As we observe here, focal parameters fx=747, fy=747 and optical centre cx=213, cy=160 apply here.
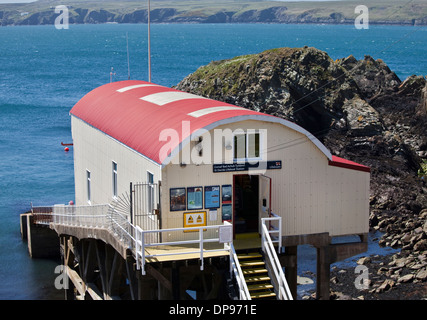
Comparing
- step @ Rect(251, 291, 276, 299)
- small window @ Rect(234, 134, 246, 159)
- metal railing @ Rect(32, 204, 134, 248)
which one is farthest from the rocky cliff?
step @ Rect(251, 291, 276, 299)

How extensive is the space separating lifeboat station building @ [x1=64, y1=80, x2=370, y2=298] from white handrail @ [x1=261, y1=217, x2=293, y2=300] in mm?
766

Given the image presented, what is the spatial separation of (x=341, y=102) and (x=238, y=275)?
38.6 m

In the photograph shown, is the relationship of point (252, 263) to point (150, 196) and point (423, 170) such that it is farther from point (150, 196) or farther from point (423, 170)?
point (423, 170)

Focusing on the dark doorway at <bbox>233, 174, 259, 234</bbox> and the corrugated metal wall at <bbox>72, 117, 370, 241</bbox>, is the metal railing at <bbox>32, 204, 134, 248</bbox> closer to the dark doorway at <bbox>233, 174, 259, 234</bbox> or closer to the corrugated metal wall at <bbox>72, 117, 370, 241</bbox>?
the corrugated metal wall at <bbox>72, 117, 370, 241</bbox>

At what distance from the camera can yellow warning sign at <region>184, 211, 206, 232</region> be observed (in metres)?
23.4

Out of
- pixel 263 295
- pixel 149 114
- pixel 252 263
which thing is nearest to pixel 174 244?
pixel 252 263

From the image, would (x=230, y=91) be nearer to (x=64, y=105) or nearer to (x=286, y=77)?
(x=286, y=77)

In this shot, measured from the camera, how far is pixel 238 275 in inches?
860

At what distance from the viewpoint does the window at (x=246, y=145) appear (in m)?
23.7

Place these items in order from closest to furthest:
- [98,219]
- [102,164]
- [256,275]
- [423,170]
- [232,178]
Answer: [256,275]
[232,178]
[98,219]
[102,164]
[423,170]

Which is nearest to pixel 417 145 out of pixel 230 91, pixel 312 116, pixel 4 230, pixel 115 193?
pixel 312 116

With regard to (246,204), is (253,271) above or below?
below

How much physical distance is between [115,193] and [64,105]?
257 feet

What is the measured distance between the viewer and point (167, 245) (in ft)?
76.6
